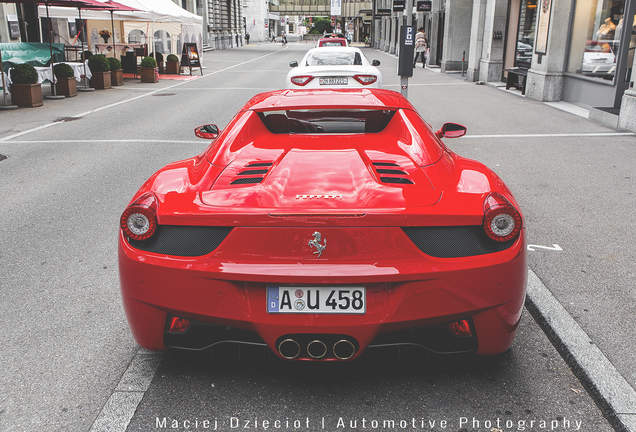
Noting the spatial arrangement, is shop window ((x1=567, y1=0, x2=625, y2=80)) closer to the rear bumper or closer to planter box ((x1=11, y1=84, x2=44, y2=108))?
the rear bumper

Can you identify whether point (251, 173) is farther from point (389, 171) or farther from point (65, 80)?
point (65, 80)

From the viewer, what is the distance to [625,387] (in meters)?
2.83

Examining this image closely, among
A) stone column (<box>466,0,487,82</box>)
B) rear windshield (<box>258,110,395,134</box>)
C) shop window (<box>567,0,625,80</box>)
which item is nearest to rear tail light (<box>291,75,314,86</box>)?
shop window (<box>567,0,625,80</box>)

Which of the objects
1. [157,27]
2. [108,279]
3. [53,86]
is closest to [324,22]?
[157,27]

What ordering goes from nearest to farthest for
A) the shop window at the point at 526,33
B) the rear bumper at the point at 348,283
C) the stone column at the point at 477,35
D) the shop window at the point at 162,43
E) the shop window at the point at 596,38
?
1. the rear bumper at the point at 348,283
2. the shop window at the point at 596,38
3. the shop window at the point at 526,33
4. the stone column at the point at 477,35
5. the shop window at the point at 162,43

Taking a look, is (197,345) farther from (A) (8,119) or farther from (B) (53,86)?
(B) (53,86)

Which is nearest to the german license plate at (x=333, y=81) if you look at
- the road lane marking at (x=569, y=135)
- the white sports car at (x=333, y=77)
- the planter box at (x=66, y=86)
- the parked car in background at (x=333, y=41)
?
the white sports car at (x=333, y=77)

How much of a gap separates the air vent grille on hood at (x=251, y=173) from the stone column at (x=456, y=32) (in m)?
25.8

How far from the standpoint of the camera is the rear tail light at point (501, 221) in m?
2.63

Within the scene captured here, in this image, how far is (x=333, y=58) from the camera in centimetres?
1366

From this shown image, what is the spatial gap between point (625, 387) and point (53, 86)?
17.4 m

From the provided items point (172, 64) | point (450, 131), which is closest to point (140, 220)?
point (450, 131)

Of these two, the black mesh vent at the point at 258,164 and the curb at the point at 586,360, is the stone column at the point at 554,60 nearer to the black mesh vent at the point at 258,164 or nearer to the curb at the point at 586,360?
the curb at the point at 586,360

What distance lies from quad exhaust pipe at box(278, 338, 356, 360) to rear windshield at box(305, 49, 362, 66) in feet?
37.4
